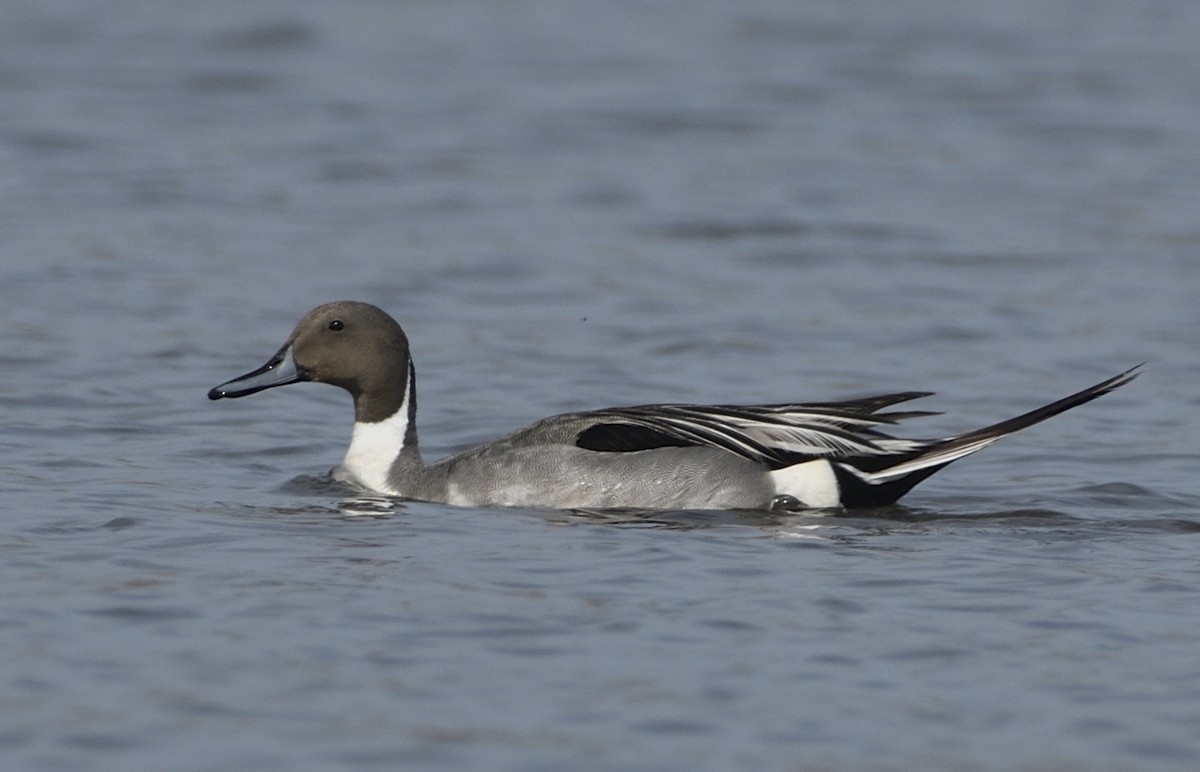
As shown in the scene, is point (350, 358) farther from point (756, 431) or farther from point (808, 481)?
point (808, 481)

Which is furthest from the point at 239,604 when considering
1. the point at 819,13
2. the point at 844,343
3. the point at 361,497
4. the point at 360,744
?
the point at 819,13

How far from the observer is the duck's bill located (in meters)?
8.61

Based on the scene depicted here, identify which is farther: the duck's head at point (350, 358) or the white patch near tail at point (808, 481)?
the duck's head at point (350, 358)

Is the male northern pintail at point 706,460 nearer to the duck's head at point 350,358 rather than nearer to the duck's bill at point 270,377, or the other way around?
the duck's bill at point 270,377

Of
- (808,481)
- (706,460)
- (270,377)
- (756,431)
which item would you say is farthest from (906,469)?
(270,377)

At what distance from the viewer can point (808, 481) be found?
27.1 feet

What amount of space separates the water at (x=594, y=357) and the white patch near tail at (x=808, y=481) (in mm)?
232

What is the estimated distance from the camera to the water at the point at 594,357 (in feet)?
18.1

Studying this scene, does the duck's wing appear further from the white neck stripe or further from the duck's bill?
the duck's bill

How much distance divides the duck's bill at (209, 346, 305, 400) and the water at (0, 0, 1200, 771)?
39cm

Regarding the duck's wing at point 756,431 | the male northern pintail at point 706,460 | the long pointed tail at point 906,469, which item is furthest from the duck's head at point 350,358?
the long pointed tail at point 906,469

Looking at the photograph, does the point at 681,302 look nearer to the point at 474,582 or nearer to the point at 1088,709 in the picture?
the point at 474,582

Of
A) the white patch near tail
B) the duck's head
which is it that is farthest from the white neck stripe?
the white patch near tail

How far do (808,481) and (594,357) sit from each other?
11.3ft
